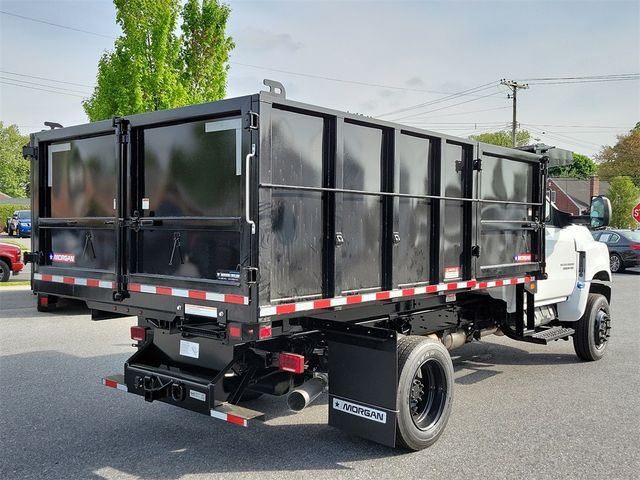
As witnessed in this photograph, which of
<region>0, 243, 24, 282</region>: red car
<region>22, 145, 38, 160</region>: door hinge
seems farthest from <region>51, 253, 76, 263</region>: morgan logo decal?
<region>0, 243, 24, 282</region>: red car

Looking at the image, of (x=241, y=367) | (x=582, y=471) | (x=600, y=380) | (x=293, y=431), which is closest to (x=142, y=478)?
(x=241, y=367)

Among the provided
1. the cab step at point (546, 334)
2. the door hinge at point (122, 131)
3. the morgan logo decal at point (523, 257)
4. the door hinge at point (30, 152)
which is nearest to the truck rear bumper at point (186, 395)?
the door hinge at point (122, 131)

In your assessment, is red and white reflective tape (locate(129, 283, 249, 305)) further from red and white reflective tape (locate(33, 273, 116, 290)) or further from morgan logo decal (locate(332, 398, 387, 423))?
morgan logo decal (locate(332, 398, 387, 423))

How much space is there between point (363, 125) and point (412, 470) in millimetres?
2631

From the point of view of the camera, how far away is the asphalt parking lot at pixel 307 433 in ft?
14.5

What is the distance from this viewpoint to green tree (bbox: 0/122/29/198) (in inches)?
3585

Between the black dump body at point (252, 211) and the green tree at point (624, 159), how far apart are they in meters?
65.3

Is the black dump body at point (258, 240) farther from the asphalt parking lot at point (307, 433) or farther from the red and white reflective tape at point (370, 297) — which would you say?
the asphalt parking lot at point (307, 433)

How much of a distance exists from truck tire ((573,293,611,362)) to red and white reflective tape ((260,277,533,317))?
232cm

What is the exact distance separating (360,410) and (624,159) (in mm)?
69133

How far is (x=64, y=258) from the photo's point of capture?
17.3 feet

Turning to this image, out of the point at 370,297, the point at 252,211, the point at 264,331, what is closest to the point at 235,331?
the point at 264,331

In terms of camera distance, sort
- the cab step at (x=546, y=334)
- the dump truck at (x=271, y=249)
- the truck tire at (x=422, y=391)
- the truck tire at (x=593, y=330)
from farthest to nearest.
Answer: the truck tire at (x=593, y=330) → the cab step at (x=546, y=334) → the truck tire at (x=422, y=391) → the dump truck at (x=271, y=249)

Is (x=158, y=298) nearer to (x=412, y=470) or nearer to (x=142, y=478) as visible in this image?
(x=142, y=478)
